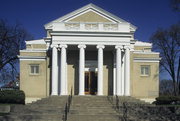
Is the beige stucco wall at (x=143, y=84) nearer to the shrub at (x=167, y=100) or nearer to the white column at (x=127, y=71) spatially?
the white column at (x=127, y=71)

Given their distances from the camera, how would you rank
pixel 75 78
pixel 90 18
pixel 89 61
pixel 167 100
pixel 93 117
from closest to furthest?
pixel 93 117 → pixel 167 100 → pixel 75 78 → pixel 89 61 → pixel 90 18

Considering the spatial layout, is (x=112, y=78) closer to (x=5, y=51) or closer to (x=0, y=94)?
(x=0, y=94)

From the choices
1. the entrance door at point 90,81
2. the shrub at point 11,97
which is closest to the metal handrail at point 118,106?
the entrance door at point 90,81

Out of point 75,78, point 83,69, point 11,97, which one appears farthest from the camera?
point 75,78

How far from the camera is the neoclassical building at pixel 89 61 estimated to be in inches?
1179

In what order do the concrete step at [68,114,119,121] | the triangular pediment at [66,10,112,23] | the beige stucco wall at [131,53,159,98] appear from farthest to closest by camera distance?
1. the beige stucco wall at [131,53,159,98]
2. the triangular pediment at [66,10,112,23]
3. the concrete step at [68,114,119,121]

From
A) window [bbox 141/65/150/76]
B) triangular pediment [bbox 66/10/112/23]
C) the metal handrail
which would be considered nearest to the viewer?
the metal handrail

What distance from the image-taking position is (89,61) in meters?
32.7

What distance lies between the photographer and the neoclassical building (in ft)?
98.3

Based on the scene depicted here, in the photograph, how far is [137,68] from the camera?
111ft

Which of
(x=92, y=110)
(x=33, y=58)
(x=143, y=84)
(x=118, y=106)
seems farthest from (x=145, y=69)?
(x=92, y=110)

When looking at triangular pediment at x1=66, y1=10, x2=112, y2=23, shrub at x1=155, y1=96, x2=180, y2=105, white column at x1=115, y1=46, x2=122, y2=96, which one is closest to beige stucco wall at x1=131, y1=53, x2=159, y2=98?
white column at x1=115, y1=46, x2=122, y2=96

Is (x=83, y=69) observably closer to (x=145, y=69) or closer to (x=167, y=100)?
(x=145, y=69)

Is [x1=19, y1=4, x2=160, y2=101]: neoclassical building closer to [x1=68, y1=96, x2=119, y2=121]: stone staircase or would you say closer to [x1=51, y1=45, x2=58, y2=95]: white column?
[x1=51, y1=45, x2=58, y2=95]: white column
